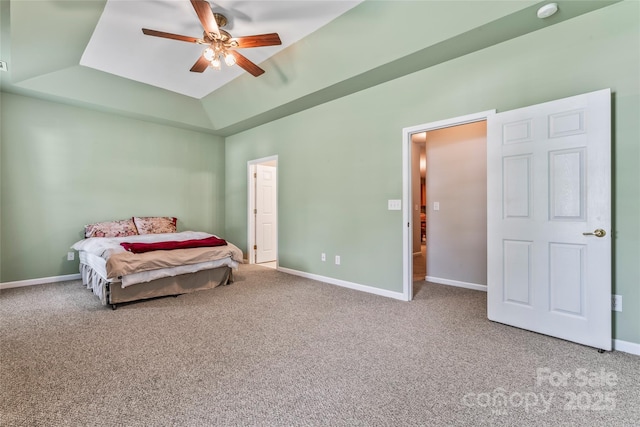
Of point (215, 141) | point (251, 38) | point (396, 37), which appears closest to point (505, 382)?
point (396, 37)

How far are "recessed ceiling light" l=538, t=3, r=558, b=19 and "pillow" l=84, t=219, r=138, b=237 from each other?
225 inches

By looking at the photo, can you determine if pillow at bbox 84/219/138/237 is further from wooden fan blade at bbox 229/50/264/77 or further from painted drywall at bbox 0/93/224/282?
wooden fan blade at bbox 229/50/264/77

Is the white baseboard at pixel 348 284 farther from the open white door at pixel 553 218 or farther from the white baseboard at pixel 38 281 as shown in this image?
the white baseboard at pixel 38 281

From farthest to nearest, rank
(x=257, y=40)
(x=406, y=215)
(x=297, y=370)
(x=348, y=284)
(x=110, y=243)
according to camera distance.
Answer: (x=348, y=284), (x=110, y=243), (x=406, y=215), (x=257, y=40), (x=297, y=370)

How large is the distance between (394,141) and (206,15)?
2282mm

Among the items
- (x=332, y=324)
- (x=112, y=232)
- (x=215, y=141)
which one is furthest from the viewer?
(x=215, y=141)

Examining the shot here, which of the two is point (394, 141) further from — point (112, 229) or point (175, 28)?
point (112, 229)

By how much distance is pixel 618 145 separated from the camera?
85.7 inches

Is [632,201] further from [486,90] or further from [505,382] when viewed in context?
[505,382]

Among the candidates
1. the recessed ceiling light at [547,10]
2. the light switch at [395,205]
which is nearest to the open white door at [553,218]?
the recessed ceiling light at [547,10]

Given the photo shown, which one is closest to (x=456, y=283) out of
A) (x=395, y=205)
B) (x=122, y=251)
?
(x=395, y=205)

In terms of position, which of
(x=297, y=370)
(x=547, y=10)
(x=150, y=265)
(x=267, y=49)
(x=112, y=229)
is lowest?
(x=297, y=370)

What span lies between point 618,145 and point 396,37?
6.69 ft

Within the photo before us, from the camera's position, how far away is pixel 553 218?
237 centimetres
